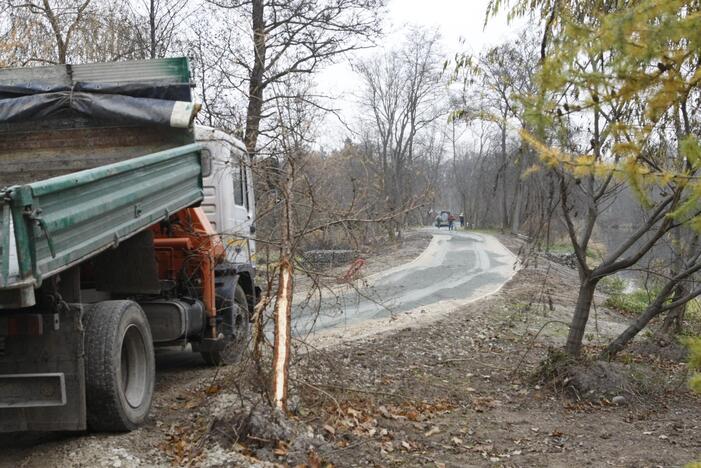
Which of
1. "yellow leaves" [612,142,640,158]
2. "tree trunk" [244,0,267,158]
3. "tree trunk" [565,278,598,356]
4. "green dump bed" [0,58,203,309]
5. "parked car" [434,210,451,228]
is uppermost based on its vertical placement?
"tree trunk" [244,0,267,158]

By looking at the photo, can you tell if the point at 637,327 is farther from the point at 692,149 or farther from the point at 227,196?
the point at 227,196

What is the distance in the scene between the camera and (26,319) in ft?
14.9

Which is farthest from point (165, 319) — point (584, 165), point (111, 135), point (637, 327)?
point (637, 327)

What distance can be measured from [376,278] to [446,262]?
19.1 feet

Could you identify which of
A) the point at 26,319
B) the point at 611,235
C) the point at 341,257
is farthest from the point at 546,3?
the point at 611,235

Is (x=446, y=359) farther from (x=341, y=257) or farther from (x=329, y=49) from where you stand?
(x=329, y=49)

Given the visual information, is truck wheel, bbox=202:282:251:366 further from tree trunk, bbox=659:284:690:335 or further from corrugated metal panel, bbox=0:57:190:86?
tree trunk, bbox=659:284:690:335

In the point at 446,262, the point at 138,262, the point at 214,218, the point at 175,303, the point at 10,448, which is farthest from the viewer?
the point at 446,262

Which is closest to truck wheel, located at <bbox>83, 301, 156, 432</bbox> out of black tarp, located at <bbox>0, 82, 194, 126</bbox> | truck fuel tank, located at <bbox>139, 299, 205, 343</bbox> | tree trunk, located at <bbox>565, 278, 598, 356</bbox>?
truck fuel tank, located at <bbox>139, 299, 205, 343</bbox>

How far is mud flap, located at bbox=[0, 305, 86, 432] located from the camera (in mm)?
4445

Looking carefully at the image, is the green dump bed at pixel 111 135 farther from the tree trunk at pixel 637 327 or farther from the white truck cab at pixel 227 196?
the tree trunk at pixel 637 327

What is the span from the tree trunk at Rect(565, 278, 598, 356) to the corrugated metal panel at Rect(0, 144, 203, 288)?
16.3 feet

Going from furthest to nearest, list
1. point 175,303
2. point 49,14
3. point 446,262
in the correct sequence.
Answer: point 446,262 < point 49,14 < point 175,303

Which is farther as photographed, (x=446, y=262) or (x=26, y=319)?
(x=446, y=262)
